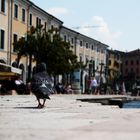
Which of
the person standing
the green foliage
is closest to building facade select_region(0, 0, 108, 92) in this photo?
the green foliage

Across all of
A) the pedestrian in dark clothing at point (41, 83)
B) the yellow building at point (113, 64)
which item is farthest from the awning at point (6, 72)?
the yellow building at point (113, 64)

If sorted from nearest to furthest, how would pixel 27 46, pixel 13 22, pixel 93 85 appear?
pixel 93 85 < pixel 27 46 < pixel 13 22

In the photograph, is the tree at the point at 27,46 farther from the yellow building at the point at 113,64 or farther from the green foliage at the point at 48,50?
the yellow building at the point at 113,64

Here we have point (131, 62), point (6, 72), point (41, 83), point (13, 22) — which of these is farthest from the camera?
point (131, 62)

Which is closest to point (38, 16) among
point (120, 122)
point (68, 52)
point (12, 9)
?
point (12, 9)

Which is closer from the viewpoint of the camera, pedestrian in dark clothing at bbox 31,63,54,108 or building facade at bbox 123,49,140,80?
pedestrian in dark clothing at bbox 31,63,54,108

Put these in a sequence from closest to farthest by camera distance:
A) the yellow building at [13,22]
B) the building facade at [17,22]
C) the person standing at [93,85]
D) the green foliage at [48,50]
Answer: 1. the person standing at [93,85]
2. the green foliage at [48,50]
3. the yellow building at [13,22]
4. the building facade at [17,22]

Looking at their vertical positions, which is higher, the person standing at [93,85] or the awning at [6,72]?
the awning at [6,72]

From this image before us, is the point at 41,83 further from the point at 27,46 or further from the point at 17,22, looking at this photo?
the point at 17,22

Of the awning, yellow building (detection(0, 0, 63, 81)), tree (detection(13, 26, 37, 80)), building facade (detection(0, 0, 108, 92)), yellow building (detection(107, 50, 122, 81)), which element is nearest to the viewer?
the awning

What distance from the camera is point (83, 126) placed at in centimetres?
1002

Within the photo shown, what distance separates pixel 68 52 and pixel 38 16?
14664 mm

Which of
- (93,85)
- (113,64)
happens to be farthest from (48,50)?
(113,64)

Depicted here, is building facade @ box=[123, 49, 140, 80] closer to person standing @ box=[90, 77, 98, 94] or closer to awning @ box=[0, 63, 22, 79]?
person standing @ box=[90, 77, 98, 94]
